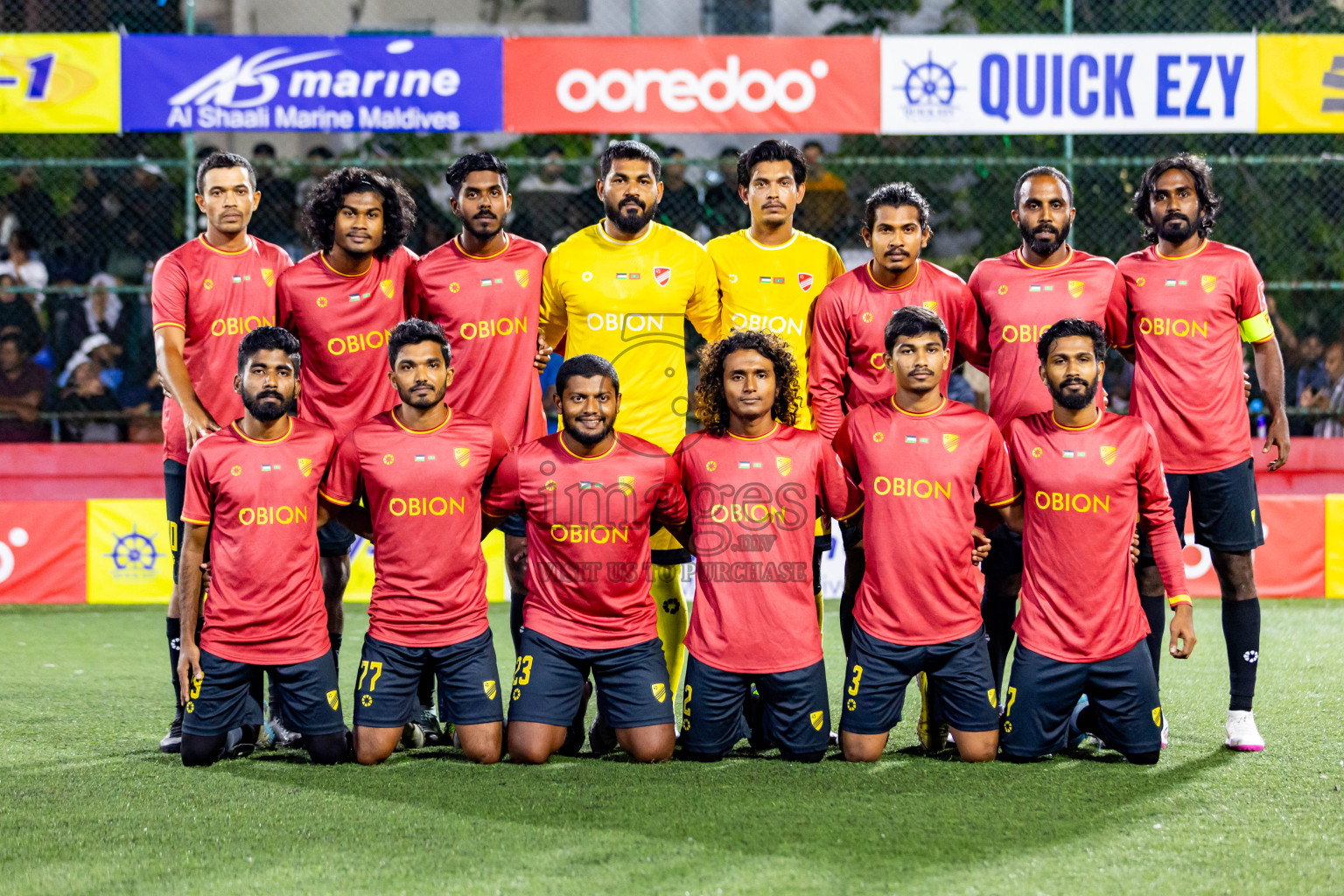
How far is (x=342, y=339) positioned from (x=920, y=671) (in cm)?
251

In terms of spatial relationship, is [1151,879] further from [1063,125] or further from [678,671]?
[1063,125]

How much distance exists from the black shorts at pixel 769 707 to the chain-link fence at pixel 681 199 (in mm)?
6197

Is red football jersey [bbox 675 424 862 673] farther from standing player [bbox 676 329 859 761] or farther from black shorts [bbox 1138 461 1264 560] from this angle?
black shorts [bbox 1138 461 1264 560]

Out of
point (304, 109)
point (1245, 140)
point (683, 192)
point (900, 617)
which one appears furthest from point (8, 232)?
point (1245, 140)

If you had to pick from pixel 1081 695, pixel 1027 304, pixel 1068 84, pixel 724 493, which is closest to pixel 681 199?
pixel 1068 84

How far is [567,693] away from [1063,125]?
6774mm

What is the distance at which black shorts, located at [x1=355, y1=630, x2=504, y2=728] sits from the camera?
194 inches

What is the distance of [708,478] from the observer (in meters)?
5.01

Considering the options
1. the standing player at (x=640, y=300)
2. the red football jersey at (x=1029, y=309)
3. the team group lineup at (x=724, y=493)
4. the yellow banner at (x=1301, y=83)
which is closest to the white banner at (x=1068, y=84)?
the yellow banner at (x=1301, y=83)

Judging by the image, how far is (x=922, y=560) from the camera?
4.86 metres

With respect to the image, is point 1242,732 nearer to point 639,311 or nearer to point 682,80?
point 639,311

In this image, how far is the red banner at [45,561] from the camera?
9.16 metres

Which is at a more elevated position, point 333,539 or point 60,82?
point 60,82

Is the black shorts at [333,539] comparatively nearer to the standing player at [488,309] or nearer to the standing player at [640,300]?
the standing player at [488,309]
